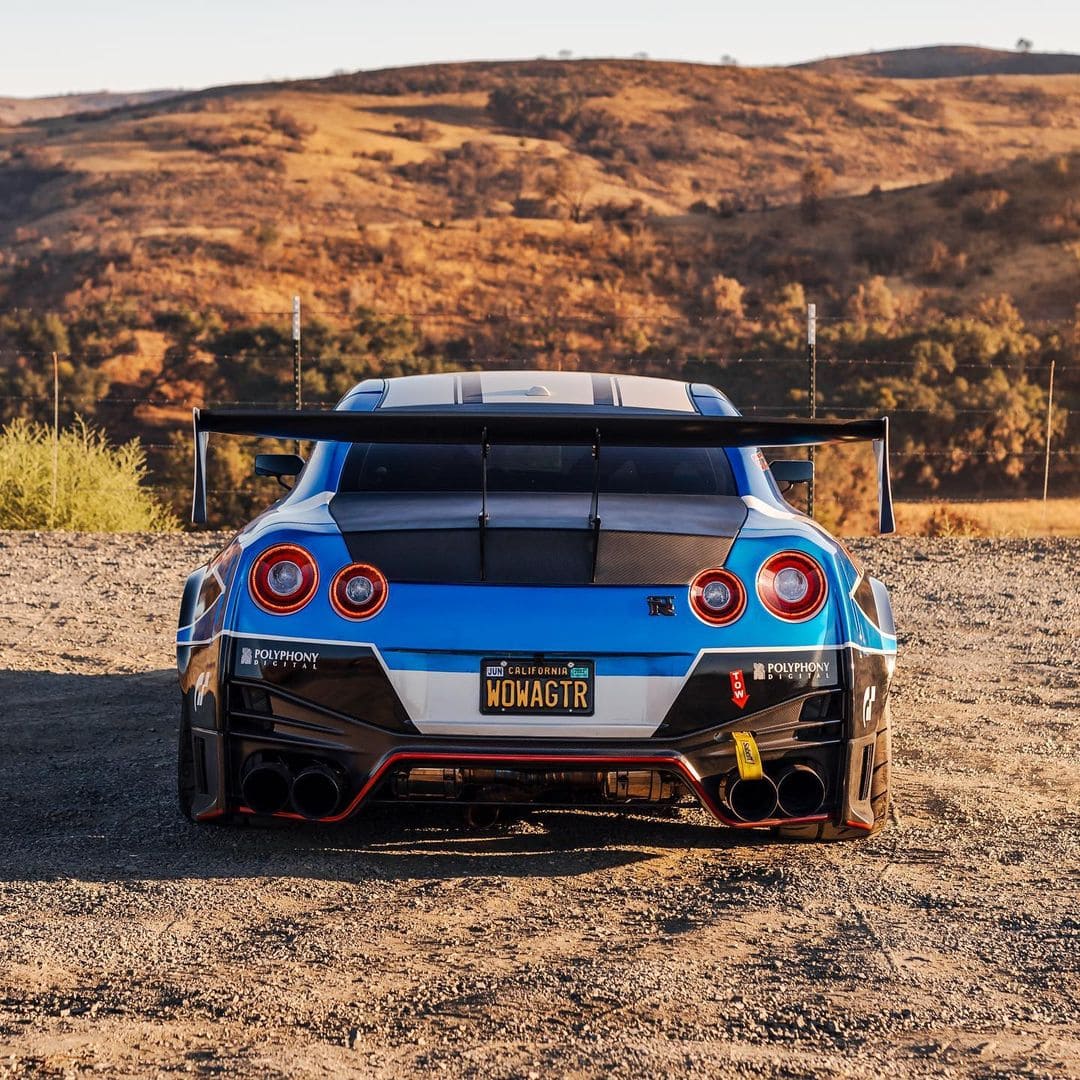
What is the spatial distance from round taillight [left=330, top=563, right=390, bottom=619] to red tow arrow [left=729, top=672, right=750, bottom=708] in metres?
1.04

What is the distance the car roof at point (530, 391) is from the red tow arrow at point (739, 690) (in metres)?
1.44

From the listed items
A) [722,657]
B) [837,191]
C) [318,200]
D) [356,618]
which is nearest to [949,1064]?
[722,657]

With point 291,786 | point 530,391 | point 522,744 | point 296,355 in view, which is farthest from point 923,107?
point 291,786

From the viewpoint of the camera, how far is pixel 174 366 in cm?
3744

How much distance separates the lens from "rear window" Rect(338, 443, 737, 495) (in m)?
5.47

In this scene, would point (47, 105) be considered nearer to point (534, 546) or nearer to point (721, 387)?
point (721, 387)

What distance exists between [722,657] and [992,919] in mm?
1049

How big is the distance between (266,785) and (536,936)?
38.5 inches

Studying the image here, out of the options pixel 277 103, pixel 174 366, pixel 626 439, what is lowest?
pixel 174 366

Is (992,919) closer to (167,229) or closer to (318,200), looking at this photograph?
(167,229)

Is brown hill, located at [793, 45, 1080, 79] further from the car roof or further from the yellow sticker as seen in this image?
the yellow sticker

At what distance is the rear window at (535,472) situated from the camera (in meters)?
5.47

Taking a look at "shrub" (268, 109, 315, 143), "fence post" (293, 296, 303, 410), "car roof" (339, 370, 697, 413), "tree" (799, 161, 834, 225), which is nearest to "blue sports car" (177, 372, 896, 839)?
"car roof" (339, 370, 697, 413)

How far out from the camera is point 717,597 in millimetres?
4762
